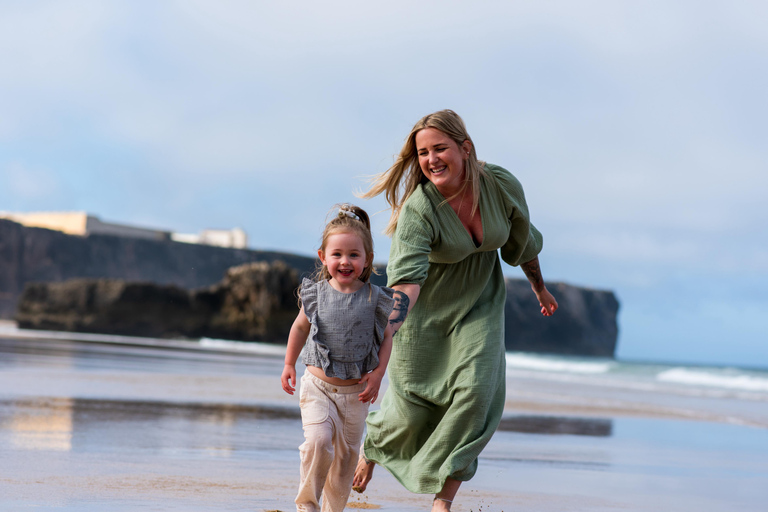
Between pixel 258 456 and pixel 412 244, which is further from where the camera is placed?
pixel 258 456

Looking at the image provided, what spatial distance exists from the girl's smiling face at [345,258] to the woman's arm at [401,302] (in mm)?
177

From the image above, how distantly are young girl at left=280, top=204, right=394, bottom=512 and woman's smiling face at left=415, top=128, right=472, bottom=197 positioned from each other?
1.73ft

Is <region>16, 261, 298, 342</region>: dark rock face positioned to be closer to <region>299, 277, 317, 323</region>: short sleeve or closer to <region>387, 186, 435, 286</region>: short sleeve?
<region>387, 186, 435, 286</region>: short sleeve

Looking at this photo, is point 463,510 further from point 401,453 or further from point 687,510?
point 687,510

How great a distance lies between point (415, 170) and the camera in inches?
155

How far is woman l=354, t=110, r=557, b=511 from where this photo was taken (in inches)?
143

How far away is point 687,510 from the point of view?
4695 mm

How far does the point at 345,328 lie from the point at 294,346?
0.21 m

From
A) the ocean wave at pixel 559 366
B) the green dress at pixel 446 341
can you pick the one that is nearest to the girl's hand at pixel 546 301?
the green dress at pixel 446 341

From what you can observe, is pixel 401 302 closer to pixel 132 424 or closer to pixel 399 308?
pixel 399 308

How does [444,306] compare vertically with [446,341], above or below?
above

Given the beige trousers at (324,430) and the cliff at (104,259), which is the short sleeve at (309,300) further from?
the cliff at (104,259)

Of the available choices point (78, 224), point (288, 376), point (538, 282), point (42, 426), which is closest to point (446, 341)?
point (538, 282)

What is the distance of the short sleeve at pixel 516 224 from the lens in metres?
3.96
